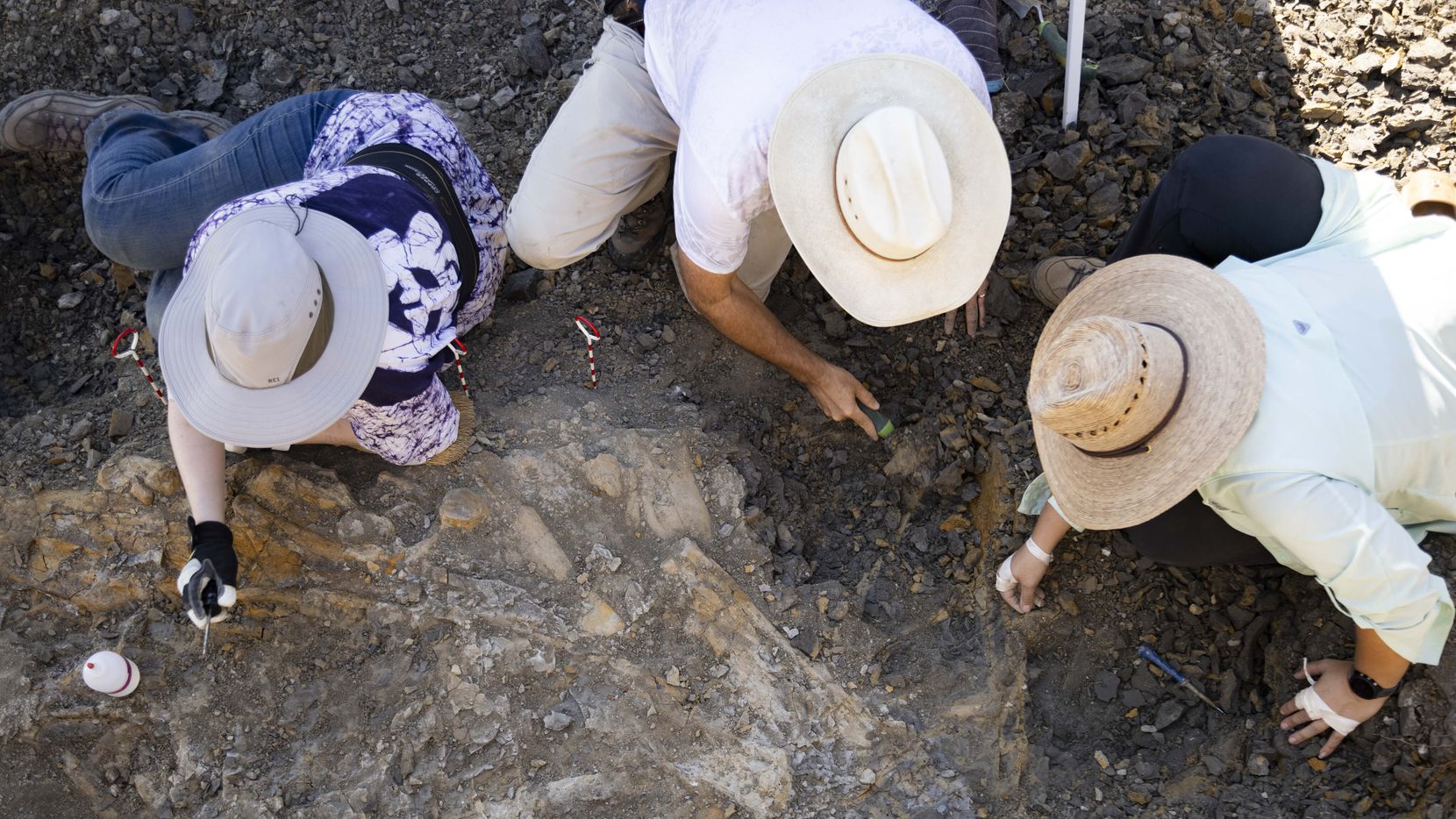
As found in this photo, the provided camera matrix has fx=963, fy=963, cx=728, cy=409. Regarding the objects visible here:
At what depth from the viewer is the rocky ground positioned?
2.28 meters

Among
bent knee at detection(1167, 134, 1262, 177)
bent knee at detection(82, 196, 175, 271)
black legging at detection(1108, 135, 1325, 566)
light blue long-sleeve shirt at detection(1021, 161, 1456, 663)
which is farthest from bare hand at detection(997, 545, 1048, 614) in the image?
bent knee at detection(82, 196, 175, 271)

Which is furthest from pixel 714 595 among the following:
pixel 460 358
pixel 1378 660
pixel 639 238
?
pixel 1378 660

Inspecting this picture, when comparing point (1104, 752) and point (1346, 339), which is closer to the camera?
point (1346, 339)

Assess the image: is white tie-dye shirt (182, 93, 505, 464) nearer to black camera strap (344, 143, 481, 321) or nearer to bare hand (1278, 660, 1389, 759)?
black camera strap (344, 143, 481, 321)

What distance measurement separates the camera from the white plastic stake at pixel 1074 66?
281 centimetres

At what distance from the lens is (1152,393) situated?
70.4 inches

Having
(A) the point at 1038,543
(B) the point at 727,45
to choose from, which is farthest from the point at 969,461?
(B) the point at 727,45

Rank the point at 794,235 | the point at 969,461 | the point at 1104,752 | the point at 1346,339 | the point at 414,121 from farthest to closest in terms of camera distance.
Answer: the point at 969,461 → the point at 414,121 → the point at 1104,752 → the point at 794,235 → the point at 1346,339

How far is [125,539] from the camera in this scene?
2.52 meters

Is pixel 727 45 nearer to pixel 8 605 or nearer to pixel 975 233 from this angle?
pixel 975 233

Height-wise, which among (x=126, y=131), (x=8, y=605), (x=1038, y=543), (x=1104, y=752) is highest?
(x=126, y=131)

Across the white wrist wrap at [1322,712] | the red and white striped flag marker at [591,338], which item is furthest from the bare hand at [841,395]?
the white wrist wrap at [1322,712]

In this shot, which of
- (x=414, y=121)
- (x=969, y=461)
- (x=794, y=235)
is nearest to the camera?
(x=794, y=235)

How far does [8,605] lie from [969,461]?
2596 millimetres
